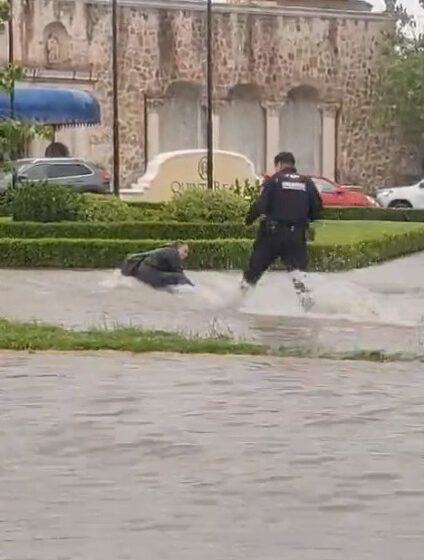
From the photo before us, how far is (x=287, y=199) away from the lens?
1380 cm

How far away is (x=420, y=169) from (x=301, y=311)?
34.4 metres

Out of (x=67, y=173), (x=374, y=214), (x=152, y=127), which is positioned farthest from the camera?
(x=152, y=127)

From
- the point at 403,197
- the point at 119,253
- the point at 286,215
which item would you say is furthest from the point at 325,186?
the point at 286,215

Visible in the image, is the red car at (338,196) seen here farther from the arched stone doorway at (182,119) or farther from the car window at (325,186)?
the arched stone doorway at (182,119)

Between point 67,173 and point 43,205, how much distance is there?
13.2 meters

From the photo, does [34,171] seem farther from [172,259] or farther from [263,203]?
[263,203]

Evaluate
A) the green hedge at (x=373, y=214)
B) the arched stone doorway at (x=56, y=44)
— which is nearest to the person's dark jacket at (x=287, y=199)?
the green hedge at (x=373, y=214)

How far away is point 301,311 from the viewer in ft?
46.3

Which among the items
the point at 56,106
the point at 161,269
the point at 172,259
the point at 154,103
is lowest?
the point at 161,269

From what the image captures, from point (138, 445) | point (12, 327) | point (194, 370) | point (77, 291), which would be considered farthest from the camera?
point (77, 291)

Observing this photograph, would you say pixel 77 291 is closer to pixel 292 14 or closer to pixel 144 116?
pixel 144 116

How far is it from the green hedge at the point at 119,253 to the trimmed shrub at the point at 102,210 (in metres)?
2.66

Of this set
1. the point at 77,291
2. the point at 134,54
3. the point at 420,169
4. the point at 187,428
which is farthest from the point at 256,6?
the point at 187,428

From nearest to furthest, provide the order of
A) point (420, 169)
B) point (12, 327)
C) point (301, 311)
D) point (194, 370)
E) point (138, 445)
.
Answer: point (138, 445)
point (194, 370)
point (12, 327)
point (301, 311)
point (420, 169)
